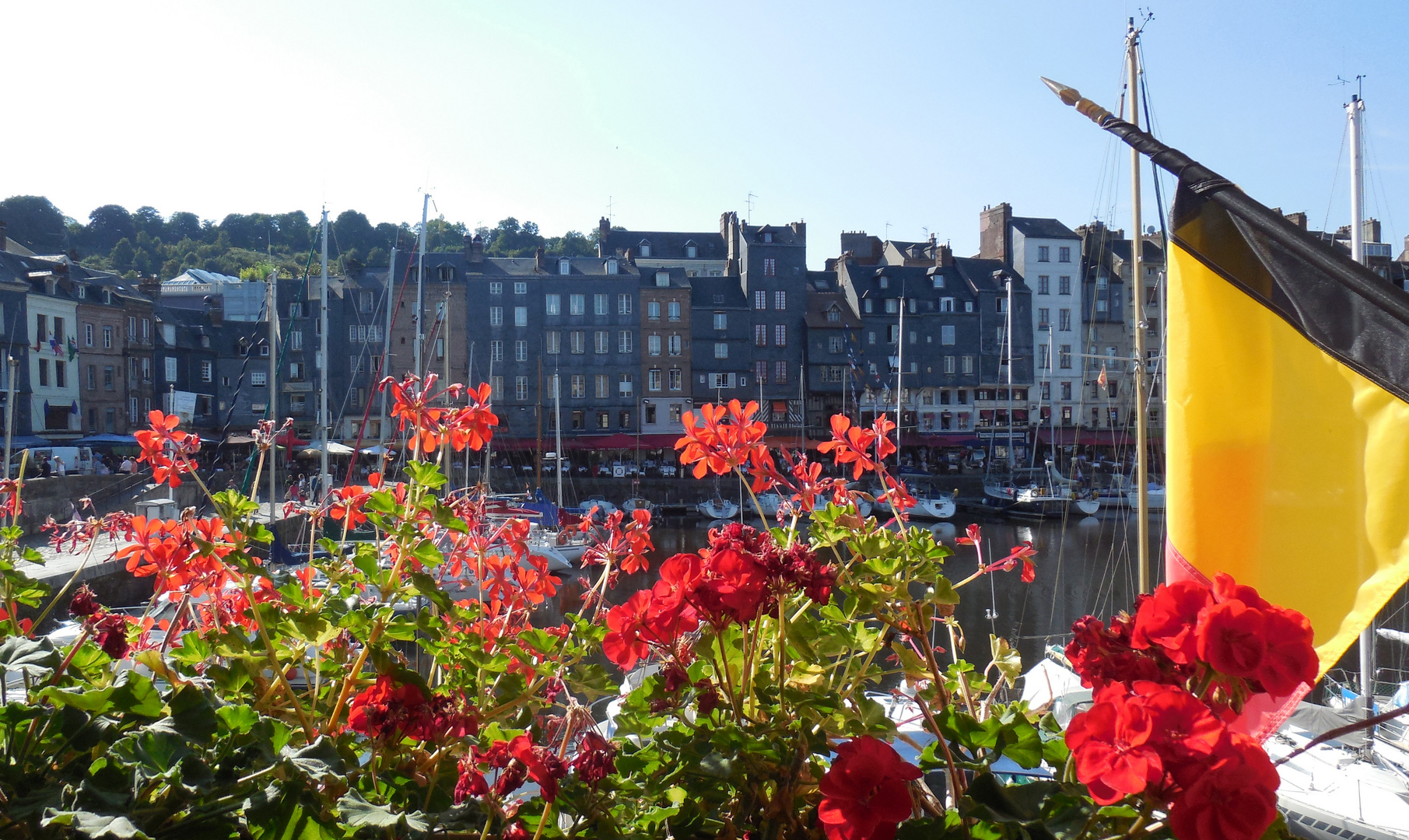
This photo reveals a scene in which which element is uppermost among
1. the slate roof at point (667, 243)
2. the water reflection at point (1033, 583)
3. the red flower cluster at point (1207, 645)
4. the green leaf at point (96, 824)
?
the slate roof at point (667, 243)

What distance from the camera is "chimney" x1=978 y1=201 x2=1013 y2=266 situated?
5769 centimetres

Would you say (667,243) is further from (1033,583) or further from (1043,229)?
(1033,583)

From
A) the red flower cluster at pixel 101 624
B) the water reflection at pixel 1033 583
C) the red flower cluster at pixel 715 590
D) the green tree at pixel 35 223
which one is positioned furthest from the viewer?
the green tree at pixel 35 223

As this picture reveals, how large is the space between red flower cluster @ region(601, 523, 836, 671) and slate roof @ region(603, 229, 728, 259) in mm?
55097

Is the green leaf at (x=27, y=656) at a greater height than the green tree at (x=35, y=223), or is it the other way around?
the green tree at (x=35, y=223)

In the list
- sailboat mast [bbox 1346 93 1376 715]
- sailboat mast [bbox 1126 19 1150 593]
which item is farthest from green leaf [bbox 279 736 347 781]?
sailboat mast [bbox 1346 93 1376 715]

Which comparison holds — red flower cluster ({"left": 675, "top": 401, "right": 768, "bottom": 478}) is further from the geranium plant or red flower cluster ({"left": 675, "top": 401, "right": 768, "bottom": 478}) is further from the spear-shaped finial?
the spear-shaped finial

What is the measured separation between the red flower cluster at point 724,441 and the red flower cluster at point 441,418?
44 centimetres

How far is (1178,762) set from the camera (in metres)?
1.19

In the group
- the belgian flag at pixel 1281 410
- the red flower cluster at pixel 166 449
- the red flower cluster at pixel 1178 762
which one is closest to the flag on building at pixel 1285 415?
the belgian flag at pixel 1281 410

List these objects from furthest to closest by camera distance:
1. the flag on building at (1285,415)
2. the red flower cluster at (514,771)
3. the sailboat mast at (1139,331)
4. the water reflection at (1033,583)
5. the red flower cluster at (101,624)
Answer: the water reflection at (1033,583) → the sailboat mast at (1139,331) → the flag on building at (1285,415) → the red flower cluster at (101,624) → the red flower cluster at (514,771)

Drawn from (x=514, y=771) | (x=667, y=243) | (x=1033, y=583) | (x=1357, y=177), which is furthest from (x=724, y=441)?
(x=667, y=243)

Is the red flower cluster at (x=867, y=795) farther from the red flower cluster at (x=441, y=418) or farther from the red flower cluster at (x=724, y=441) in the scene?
the red flower cluster at (x=441, y=418)

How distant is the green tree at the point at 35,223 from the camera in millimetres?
74000
